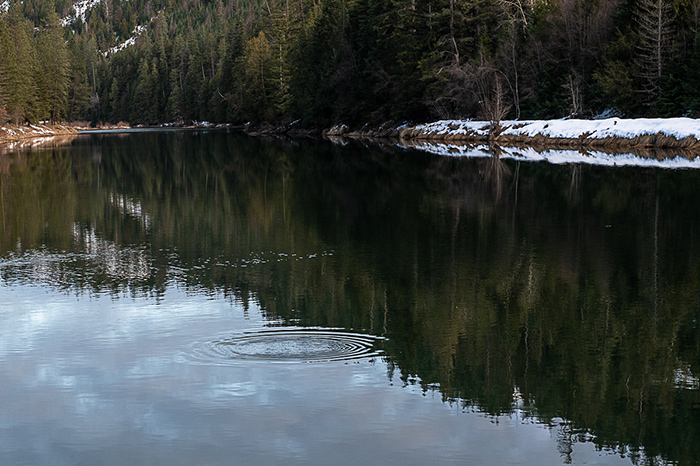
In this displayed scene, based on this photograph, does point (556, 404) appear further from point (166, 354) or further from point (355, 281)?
point (355, 281)

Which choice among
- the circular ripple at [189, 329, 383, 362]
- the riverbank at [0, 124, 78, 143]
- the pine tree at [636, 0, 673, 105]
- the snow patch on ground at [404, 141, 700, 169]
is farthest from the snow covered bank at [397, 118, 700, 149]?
the riverbank at [0, 124, 78, 143]

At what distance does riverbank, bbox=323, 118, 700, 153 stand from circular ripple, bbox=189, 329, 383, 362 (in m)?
37.1

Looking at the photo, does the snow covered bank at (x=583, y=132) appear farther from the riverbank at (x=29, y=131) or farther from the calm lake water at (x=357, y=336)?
the riverbank at (x=29, y=131)

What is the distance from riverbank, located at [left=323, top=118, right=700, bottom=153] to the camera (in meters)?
43.8

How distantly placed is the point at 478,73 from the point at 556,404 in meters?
58.3

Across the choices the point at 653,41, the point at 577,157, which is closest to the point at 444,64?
the point at 653,41

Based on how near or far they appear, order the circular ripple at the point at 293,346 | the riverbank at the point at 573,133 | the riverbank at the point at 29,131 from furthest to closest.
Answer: the riverbank at the point at 29,131
the riverbank at the point at 573,133
the circular ripple at the point at 293,346

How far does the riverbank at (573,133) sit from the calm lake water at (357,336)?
23050 mm

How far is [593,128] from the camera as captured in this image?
49.1 m

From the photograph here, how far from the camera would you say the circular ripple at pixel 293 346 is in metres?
9.38

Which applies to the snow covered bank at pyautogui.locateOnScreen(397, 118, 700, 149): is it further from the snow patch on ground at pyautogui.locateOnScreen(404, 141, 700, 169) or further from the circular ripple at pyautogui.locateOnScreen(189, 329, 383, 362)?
the circular ripple at pyautogui.locateOnScreen(189, 329, 383, 362)

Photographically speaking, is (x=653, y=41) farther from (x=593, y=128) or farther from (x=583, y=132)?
(x=583, y=132)

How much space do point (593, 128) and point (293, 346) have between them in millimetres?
42636

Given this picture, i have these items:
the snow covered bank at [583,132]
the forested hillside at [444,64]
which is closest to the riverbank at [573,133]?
the snow covered bank at [583,132]
